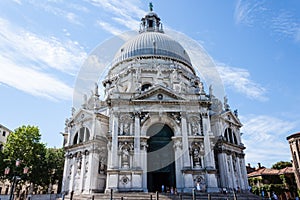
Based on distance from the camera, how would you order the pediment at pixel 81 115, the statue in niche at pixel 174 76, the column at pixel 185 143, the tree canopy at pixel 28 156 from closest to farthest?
1. the column at pixel 185 143
2. the pediment at pixel 81 115
3. the tree canopy at pixel 28 156
4. the statue in niche at pixel 174 76

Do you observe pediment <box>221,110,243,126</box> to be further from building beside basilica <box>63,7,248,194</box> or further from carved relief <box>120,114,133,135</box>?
carved relief <box>120,114,133,135</box>

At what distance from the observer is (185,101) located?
78.1ft

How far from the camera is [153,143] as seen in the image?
77.3ft

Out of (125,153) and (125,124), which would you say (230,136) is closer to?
(125,124)

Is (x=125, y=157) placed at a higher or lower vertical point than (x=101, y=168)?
higher

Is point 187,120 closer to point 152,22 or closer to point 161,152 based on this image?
point 161,152

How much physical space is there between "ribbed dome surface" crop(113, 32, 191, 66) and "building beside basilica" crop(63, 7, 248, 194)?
4.11m

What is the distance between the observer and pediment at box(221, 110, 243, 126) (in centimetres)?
2946

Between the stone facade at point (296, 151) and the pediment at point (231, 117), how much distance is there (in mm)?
18056

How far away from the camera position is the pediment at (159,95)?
2392 cm

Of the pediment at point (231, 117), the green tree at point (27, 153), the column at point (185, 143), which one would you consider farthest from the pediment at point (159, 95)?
the green tree at point (27, 153)

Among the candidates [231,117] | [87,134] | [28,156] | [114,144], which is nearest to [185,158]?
[114,144]

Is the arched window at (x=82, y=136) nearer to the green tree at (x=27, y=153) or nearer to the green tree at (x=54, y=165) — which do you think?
the green tree at (x=27, y=153)

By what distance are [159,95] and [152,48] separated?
12.5 meters
